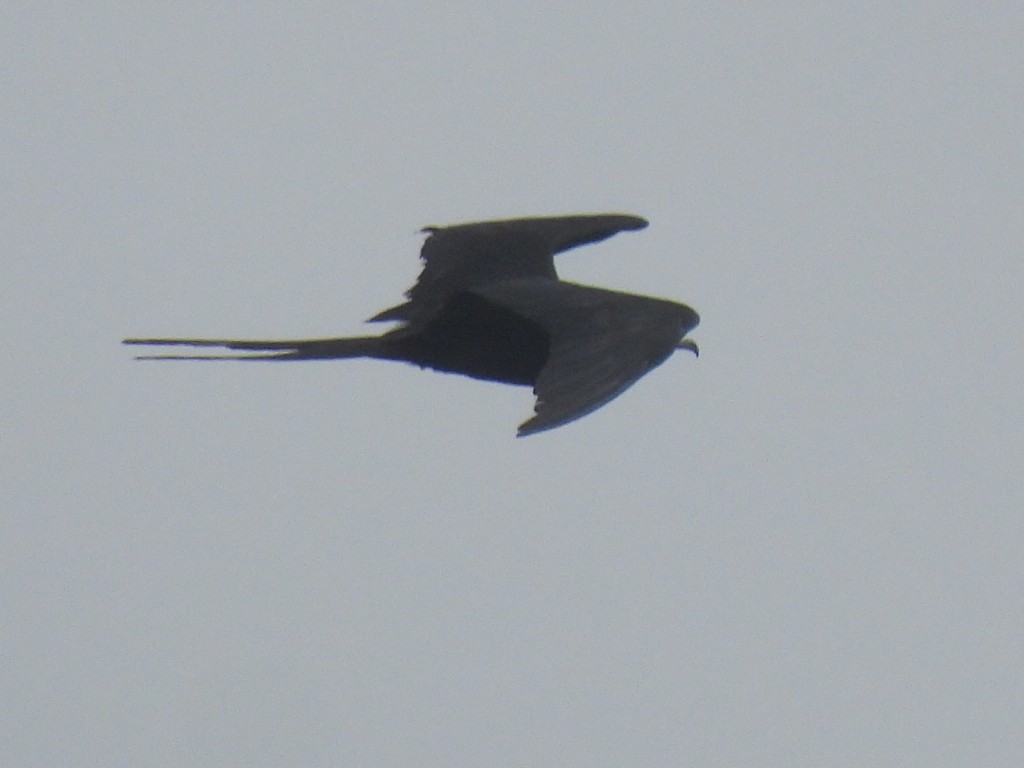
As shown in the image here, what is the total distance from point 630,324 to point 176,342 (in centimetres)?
208

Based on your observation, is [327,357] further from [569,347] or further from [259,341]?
[569,347]

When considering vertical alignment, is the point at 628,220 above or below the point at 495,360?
above

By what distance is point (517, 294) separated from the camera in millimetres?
11484

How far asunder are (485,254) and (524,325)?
4.40ft

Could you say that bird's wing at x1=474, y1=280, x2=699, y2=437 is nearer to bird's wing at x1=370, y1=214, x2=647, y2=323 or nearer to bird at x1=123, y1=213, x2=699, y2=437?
bird at x1=123, y1=213, x2=699, y2=437

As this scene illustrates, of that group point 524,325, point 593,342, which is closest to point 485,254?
point 524,325

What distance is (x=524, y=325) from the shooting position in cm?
1143

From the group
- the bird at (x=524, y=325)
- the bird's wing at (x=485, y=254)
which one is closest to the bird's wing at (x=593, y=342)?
the bird at (x=524, y=325)

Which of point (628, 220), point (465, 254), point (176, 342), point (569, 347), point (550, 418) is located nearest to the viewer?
point (550, 418)

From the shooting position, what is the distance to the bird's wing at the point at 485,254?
1234 centimetres

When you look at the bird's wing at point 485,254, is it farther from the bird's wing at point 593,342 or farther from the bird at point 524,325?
the bird's wing at point 593,342

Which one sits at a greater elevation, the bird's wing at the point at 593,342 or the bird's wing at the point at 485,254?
the bird's wing at the point at 485,254

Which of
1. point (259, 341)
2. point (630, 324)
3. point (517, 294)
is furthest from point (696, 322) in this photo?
point (259, 341)

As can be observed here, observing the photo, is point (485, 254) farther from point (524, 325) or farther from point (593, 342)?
point (593, 342)
